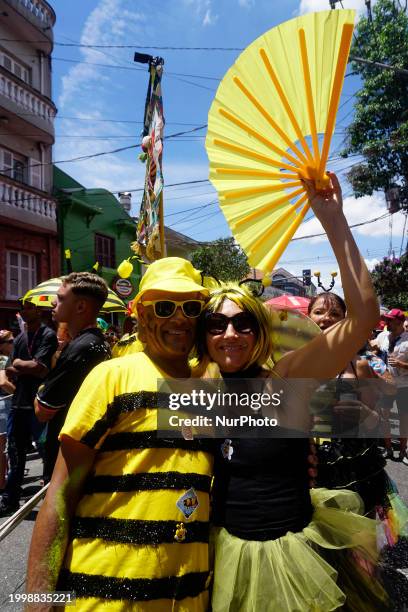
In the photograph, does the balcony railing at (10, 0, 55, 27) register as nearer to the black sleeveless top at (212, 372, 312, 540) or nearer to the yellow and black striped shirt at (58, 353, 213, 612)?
the yellow and black striped shirt at (58, 353, 213, 612)

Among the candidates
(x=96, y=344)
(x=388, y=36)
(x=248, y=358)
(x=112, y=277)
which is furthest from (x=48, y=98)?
(x=248, y=358)

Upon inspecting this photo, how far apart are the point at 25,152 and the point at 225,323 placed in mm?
15520

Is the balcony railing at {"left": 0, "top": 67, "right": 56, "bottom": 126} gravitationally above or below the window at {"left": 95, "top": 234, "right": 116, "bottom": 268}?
above

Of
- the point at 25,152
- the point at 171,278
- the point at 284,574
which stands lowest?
the point at 284,574

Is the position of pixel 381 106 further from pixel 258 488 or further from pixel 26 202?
pixel 258 488

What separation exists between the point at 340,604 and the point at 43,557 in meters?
0.91

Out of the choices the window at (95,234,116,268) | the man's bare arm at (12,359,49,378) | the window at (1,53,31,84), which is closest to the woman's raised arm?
the man's bare arm at (12,359,49,378)

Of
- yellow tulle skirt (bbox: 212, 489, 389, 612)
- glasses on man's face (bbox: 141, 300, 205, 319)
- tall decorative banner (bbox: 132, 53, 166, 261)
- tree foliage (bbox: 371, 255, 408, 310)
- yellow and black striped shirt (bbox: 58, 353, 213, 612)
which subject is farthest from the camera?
tree foliage (bbox: 371, 255, 408, 310)

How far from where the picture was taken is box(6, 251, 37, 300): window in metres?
14.2

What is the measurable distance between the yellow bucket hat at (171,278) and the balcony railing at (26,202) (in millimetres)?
13568

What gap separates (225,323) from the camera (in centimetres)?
167

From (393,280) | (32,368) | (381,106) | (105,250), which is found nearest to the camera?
(32,368)

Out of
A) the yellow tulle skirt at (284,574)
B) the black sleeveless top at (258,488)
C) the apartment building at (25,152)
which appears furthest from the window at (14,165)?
the yellow tulle skirt at (284,574)

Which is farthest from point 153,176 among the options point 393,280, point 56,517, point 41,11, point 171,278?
point 393,280
